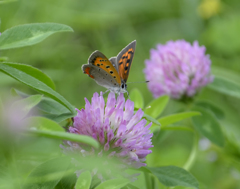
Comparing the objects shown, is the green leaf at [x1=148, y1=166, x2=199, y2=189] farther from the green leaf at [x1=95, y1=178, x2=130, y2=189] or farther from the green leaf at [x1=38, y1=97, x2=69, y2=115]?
the green leaf at [x1=38, y1=97, x2=69, y2=115]

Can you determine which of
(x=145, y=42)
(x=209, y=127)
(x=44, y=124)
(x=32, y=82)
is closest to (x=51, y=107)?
(x=32, y=82)

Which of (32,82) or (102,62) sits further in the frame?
(102,62)

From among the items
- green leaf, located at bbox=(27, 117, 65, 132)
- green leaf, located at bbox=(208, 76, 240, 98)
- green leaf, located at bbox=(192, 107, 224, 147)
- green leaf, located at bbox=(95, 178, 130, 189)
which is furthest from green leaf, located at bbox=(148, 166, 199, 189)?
green leaf, located at bbox=(208, 76, 240, 98)

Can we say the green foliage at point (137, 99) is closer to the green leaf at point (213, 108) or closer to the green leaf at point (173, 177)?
the green leaf at point (173, 177)

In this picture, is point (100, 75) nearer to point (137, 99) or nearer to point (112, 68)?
point (112, 68)

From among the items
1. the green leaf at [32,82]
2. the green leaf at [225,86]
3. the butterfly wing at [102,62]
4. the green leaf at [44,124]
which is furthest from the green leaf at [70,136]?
the green leaf at [225,86]
